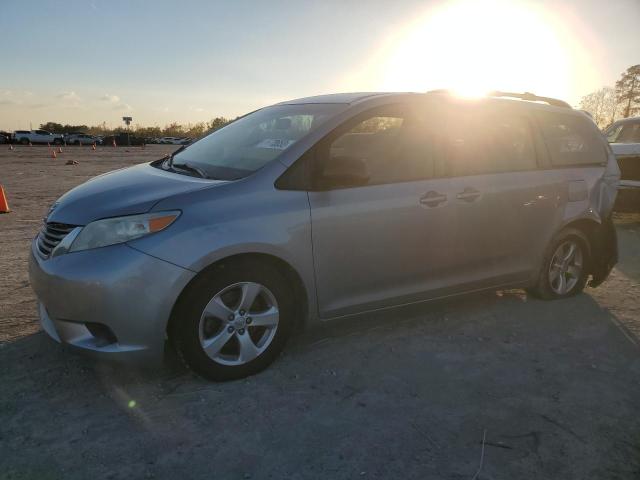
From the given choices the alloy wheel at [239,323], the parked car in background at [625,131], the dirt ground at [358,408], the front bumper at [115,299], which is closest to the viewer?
the dirt ground at [358,408]

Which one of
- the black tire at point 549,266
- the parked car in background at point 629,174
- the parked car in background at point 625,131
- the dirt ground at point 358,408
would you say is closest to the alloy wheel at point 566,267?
the black tire at point 549,266

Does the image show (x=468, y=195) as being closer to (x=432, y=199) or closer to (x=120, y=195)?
(x=432, y=199)

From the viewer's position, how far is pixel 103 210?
2943 millimetres

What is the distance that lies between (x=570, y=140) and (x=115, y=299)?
3.95 meters

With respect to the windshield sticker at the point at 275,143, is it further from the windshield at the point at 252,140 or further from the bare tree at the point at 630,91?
the bare tree at the point at 630,91

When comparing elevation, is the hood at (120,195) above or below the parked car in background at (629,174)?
above

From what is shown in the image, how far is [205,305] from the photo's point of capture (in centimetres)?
294

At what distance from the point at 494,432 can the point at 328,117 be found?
214cm

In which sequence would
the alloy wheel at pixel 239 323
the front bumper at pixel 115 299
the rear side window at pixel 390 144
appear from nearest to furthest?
the front bumper at pixel 115 299, the alloy wheel at pixel 239 323, the rear side window at pixel 390 144

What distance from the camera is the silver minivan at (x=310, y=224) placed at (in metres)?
2.83

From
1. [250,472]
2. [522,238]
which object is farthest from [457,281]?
[250,472]

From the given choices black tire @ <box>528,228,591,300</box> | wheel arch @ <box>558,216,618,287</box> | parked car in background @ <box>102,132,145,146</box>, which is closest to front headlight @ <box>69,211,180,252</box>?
black tire @ <box>528,228,591,300</box>

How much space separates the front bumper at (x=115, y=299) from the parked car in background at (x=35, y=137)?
51.4 meters

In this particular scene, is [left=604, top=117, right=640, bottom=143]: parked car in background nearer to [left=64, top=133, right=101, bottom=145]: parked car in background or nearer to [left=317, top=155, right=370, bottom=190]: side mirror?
[left=317, top=155, right=370, bottom=190]: side mirror
